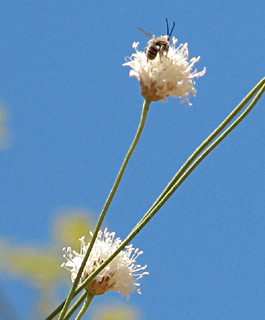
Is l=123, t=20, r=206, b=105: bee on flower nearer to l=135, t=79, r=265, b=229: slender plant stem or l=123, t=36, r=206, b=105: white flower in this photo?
l=123, t=36, r=206, b=105: white flower

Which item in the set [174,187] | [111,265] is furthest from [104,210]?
[111,265]

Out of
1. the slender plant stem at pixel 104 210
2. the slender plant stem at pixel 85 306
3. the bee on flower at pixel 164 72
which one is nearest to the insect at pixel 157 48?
the bee on flower at pixel 164 72

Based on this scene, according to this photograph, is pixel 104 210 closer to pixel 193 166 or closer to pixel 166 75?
pixel 193 166

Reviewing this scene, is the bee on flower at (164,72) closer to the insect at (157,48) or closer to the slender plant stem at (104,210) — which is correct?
the insect at (157,48)

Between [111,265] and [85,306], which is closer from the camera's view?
[85,306]

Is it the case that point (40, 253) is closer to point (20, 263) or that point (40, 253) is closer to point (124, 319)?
point (20, 263)

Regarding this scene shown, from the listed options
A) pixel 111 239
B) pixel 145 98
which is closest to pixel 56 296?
pixel 111 239

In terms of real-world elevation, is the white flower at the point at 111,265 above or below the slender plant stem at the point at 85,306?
above

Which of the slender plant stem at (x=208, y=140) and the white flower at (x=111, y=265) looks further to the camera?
the white flower at (x=111, y=265)

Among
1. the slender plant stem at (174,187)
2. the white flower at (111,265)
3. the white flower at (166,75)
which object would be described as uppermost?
the white flower at (166,75)
